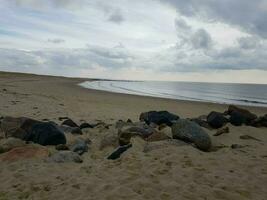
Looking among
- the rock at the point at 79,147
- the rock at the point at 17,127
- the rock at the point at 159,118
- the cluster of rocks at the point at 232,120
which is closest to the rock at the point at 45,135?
the rock at the point at 17,127

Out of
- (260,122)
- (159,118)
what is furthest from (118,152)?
(260,122)

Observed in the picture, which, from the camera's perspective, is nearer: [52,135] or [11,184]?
[11,184]

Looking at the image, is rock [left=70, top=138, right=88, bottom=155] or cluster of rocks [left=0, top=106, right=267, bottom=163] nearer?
cluster of rocks [left=0, top=106, right=267, bottom=163]

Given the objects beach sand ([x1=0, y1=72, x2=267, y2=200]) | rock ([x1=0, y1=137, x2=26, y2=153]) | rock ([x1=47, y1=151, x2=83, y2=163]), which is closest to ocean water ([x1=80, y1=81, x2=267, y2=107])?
beach sand ([x1=0, y1=72, x2=267, y2=200])

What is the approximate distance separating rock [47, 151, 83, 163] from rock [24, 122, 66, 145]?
1.30m

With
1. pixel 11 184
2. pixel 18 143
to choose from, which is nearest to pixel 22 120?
pixel 18 143

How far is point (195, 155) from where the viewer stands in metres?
7.71

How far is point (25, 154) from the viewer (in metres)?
8.05

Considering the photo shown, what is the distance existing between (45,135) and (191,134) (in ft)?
12.3

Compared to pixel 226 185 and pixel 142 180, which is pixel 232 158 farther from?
pixel 142 180

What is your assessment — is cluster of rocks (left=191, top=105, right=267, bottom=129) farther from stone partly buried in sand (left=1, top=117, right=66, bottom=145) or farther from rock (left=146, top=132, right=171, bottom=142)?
stone partly buried in sand (left=1, top=117, right=66, bottom=145)

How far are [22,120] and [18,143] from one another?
1796 millimetres

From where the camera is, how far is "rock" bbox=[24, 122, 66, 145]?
30.2 ft

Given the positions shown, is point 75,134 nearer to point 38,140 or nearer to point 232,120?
point 38,140
